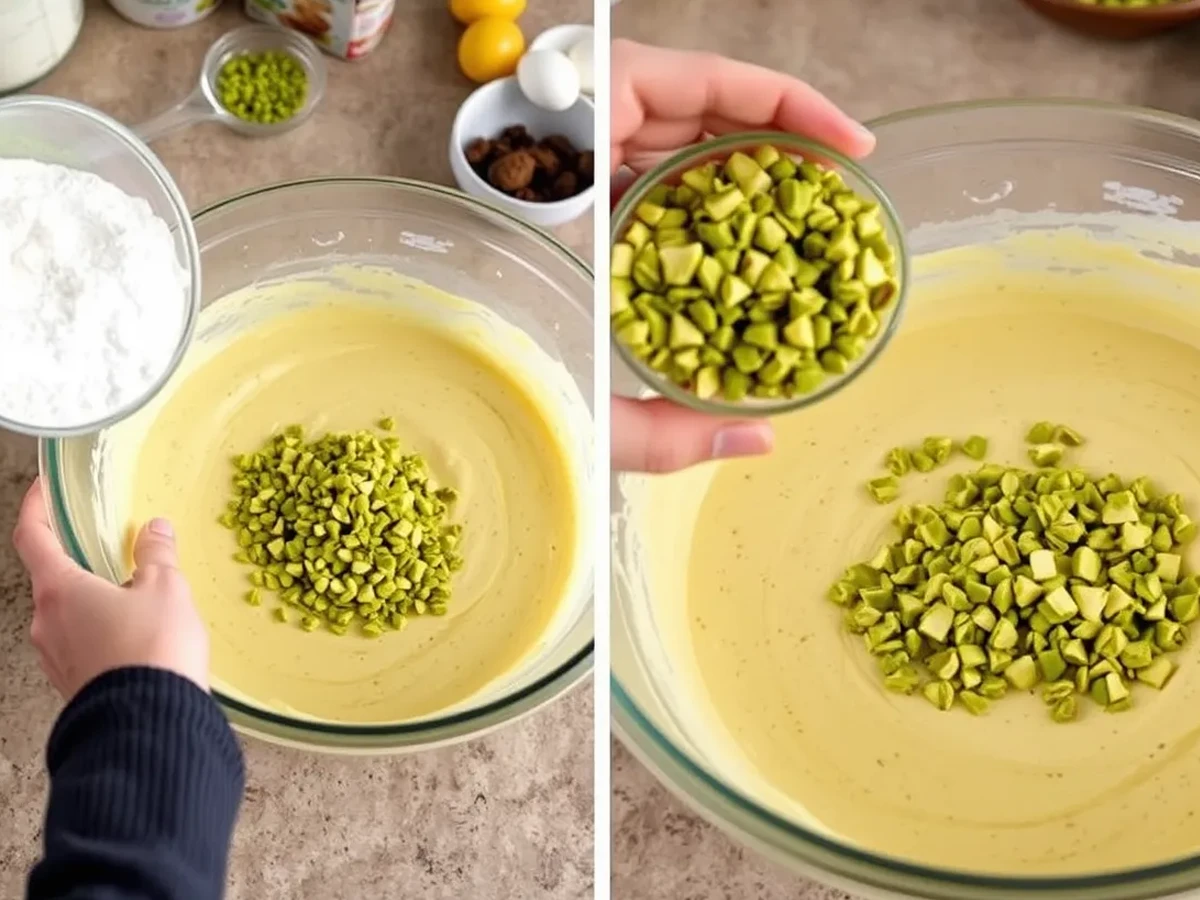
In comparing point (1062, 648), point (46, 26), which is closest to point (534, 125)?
point (46, 26)

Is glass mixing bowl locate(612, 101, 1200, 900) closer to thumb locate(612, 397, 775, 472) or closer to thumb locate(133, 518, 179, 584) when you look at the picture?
thumb locate(612, 397, 775, 472)

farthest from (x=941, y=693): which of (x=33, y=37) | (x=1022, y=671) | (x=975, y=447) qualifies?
(x=33, y=37)

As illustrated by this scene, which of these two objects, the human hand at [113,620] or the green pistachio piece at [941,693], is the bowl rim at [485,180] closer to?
the human hand at [113,620]

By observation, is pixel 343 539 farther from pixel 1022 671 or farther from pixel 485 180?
pixel 1022 671

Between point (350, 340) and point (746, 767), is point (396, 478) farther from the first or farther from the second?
point (746, 767)

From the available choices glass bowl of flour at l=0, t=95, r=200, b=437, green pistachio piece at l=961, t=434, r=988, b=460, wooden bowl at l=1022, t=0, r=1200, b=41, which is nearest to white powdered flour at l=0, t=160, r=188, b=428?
glass bowl of flour at l=0, t=95, r=200, b=437

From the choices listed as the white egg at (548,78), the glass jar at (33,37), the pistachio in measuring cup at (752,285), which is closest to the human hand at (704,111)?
the pistachio in measuring cup at (752,285)

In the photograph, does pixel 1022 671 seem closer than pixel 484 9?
Yes

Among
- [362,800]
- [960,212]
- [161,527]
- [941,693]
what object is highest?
[960,212]
